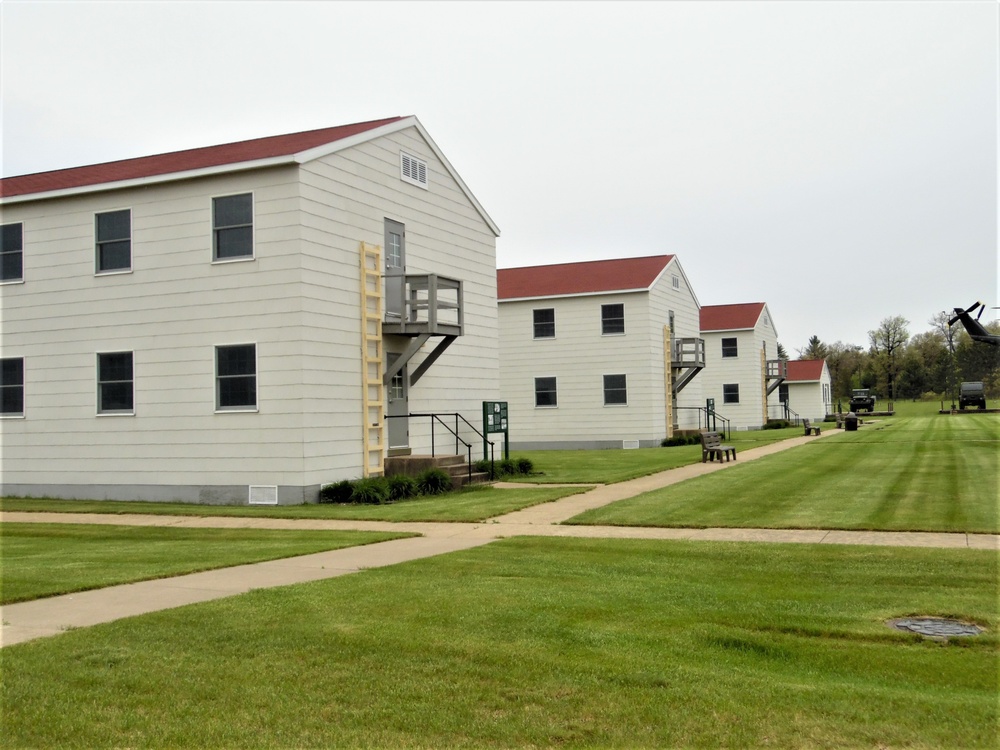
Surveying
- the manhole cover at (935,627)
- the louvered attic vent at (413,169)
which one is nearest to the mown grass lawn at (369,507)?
the louvered attic vent at (413,169)

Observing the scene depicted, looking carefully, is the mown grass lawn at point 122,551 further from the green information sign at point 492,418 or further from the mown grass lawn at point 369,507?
the green information sign at point 492,418

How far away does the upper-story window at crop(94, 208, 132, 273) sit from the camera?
20750mm

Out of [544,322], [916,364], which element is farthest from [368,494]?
[916,364]

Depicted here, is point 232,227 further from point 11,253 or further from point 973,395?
point 973,395

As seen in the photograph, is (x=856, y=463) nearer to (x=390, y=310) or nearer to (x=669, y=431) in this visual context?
(x=390, y=310)

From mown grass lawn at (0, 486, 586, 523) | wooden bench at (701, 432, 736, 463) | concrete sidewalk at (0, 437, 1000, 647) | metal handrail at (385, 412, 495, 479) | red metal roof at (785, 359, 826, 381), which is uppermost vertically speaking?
red metal roof at (785, 359, 826, 381)

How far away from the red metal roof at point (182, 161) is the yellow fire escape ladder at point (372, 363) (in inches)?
107

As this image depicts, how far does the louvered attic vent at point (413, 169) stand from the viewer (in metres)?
22.7

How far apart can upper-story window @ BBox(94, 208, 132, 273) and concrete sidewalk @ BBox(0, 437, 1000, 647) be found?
228 inches

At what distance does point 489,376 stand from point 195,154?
9.56m

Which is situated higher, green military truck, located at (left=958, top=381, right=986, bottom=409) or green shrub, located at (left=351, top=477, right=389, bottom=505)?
green military truck, located at (left=958, top=381, right=986, bottom=409)

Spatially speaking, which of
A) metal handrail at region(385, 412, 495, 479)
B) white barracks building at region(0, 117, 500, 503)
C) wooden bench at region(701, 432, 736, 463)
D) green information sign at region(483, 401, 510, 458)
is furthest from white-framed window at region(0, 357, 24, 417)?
wooden bench at region(701, 432, 736, 463)

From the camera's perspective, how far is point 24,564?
38.1ft

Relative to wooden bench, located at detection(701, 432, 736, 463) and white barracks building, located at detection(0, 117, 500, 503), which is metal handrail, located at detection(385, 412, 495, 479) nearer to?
white barracks building, located at detection(0, 117, 500, 503)
